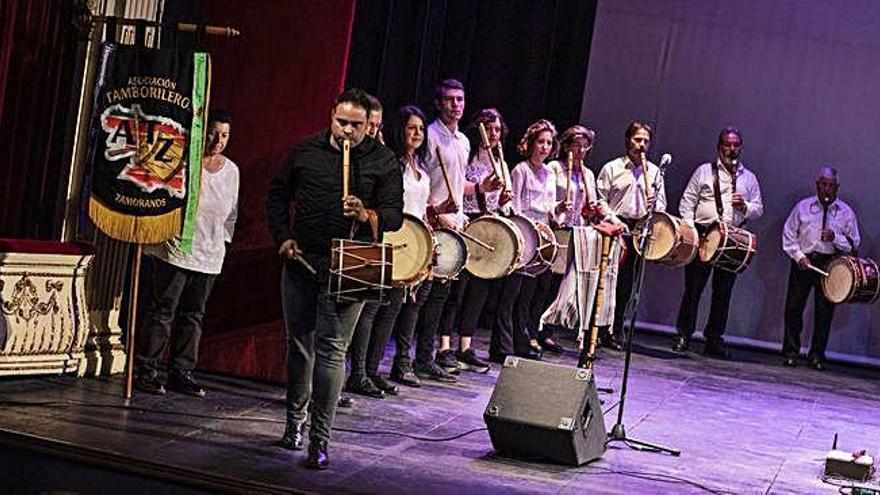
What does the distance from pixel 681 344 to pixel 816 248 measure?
137 centimetres

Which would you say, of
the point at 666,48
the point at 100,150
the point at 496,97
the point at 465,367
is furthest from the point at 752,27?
the point at 100,150

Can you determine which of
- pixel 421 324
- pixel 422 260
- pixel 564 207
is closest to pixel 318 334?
pixel 422 260

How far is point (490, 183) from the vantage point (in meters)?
9.30

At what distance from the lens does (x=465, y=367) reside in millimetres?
9500

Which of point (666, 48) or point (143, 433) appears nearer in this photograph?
point (143, 433)

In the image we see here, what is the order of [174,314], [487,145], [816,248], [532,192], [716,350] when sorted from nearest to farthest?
[174,314] < [487,145] < [532,192] < [816,248] < [716,350]

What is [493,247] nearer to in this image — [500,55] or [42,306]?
[42,306]

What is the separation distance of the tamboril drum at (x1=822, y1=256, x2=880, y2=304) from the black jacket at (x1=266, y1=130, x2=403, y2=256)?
6325mm

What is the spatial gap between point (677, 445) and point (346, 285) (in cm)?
250

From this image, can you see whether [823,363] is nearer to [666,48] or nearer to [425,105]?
[666,48]

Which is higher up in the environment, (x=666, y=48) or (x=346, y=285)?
(x=666, y=48)

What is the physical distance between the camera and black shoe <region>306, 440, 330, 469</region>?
625 centimetres

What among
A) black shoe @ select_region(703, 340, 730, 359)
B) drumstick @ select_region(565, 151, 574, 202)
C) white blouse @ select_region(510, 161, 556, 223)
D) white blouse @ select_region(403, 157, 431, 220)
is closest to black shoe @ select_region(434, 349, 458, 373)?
white blouse @ select_region(510, 161, 556, 223)

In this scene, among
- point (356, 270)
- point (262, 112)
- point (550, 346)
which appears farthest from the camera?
point (550, 346)
